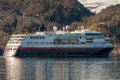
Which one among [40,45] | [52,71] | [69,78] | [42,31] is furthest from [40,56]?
[69,78]

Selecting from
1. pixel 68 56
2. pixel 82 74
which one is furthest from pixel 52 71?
pixel 68 56

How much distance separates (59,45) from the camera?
163750 millimetres

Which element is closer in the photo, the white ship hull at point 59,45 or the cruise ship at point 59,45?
the white ship hull at point 59,45

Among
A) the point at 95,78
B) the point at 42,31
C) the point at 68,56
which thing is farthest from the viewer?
the point at 42,31

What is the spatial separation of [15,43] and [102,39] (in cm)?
2190

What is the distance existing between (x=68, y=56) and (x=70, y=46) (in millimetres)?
4668

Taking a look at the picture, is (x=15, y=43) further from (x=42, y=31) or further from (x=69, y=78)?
(x=69, y=78)

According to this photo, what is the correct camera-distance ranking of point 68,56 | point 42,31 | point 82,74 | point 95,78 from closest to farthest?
point 95,78
point 82,74
point 68,56
point 42,31

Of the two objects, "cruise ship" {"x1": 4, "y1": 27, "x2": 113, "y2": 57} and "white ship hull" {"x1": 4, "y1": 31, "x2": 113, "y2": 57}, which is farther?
"cruise ship" {"x1": 4, "y1": 27, "x2": 113, "y2": 57}

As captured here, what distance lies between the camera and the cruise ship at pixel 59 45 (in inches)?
6373

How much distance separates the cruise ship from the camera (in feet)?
531

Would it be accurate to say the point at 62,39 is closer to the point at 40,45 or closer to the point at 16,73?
the point at 40,45

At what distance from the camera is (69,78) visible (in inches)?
3369

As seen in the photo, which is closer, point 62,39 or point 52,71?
point 52,71
